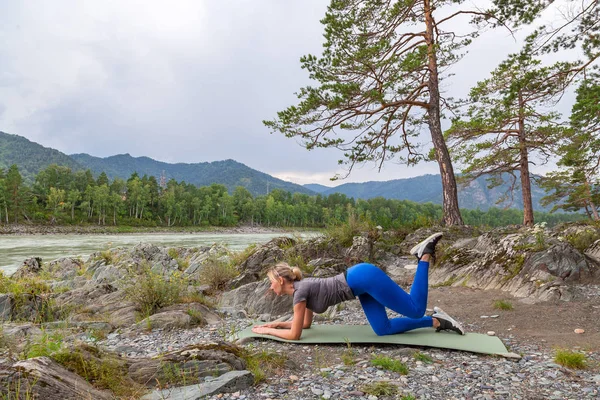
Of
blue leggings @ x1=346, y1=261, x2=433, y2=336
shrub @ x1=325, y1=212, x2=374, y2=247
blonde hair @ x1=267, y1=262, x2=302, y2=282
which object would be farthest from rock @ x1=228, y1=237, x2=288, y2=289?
blue leggings @ x1=346, y1=261, x2=433, y2=336

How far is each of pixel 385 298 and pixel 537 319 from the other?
2780mm

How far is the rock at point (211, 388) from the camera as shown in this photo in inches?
115

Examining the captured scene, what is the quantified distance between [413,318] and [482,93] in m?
15.3

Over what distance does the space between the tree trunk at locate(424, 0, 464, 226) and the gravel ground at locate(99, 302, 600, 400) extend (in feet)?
29.4

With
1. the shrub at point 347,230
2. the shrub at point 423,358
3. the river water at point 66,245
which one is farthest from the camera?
the river water at point 66,245

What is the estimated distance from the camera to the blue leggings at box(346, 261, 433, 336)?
4508 millimetres

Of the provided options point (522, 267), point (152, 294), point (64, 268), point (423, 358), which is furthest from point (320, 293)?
point (64, 268)

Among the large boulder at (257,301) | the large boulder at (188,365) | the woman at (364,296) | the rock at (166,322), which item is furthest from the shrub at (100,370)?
the large boulder at (257,301)

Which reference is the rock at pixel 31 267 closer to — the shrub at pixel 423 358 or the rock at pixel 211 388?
the rock at pixel 211 388

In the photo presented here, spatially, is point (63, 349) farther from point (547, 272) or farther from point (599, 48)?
point (599, 48)

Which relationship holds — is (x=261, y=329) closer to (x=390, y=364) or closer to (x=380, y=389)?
(x=390, y=364)

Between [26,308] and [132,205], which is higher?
[132,205]

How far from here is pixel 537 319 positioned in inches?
221

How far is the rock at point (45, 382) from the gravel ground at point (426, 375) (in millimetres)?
928
